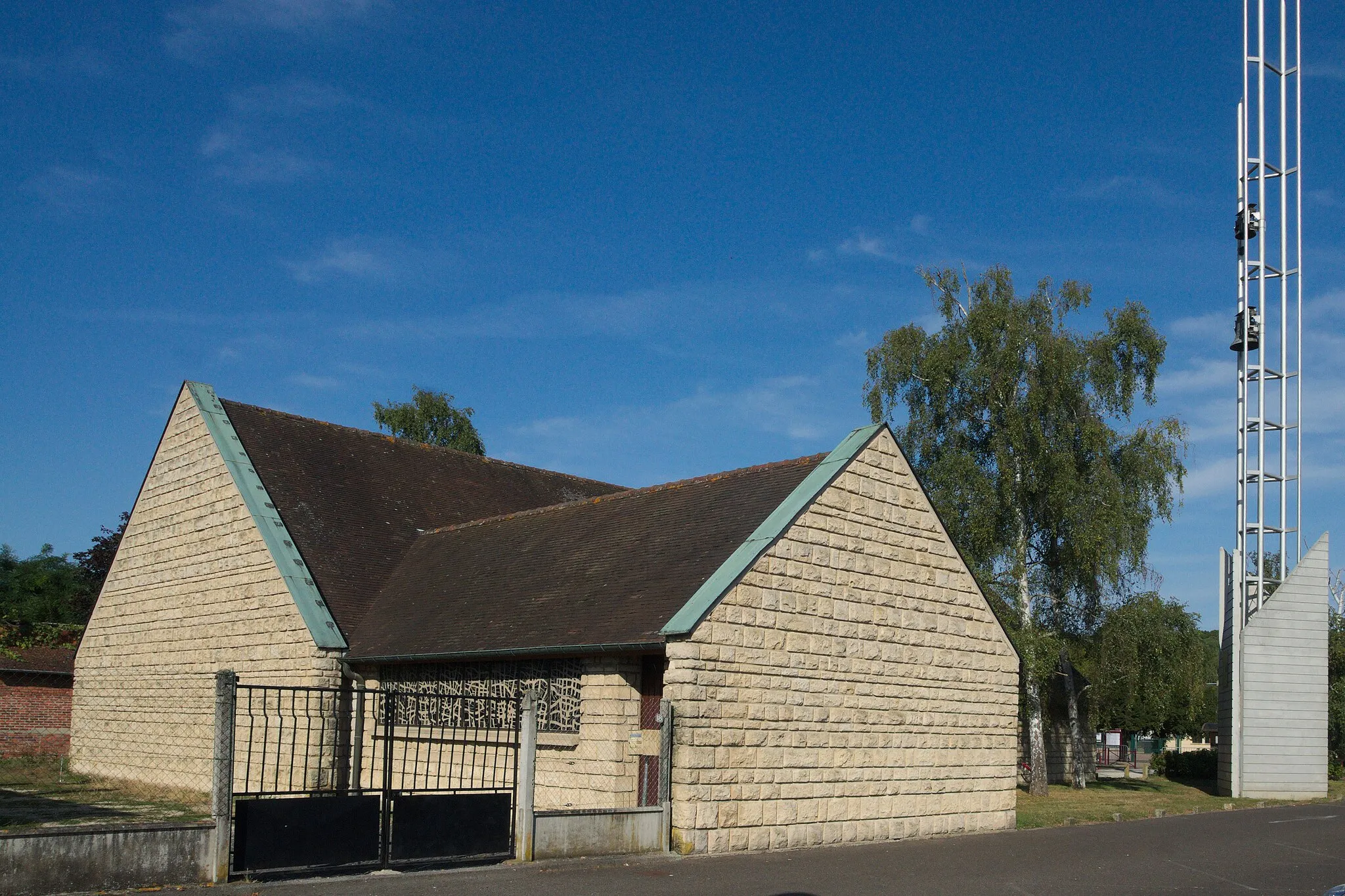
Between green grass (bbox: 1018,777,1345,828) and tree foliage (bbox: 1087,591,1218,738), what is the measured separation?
2.36 meters

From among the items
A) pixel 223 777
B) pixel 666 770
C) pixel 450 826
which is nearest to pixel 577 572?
pixel 666 770

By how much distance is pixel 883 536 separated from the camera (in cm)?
1697

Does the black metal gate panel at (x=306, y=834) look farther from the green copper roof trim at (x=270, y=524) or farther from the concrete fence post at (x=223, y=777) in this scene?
the green copper roof trim at (x=270, y=524)

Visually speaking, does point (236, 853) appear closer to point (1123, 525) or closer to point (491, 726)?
point (491, 726)

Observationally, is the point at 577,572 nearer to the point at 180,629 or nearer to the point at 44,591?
the point at 180,629

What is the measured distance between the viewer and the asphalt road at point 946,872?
11.1 m

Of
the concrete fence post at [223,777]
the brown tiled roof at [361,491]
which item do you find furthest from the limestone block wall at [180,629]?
the concrete fence post at [223,777]

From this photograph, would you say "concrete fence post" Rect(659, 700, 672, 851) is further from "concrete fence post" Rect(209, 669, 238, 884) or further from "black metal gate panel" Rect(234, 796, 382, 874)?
"concrete fence post" Rect(209, 669, 238, 884)

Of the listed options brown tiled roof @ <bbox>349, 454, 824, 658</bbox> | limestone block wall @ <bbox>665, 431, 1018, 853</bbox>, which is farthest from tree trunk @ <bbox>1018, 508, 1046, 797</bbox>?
brown tiled roof @ <bbox>349, 454, 824, 658</bbox>

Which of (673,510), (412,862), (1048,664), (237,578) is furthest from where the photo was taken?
(1048,664)

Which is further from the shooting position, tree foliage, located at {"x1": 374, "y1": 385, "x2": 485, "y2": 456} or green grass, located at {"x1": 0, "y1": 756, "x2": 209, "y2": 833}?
tree foliage, located at {"x1": 374, "y1": 385, "x2": 485, "y2": 456}

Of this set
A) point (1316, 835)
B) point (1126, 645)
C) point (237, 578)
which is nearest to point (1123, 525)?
point (1126, 645)

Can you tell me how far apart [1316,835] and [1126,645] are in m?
10.8

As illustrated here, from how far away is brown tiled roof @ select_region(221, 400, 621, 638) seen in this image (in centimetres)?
2102
